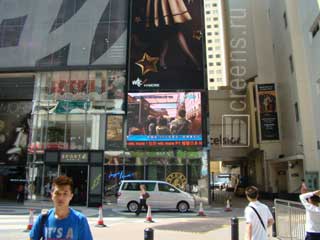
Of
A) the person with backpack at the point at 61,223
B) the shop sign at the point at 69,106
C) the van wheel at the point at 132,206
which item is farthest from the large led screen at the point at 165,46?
the person with backpack at the point at 61,223

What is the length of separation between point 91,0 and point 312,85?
1816 cm

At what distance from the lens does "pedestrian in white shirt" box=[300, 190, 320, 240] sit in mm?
6758

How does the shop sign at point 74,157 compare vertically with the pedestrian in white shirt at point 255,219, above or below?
above

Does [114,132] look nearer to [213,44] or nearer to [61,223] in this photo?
[61,223]

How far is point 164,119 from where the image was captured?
88.7ft

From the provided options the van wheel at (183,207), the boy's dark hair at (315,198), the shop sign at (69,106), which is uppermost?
the shop sign at (69,106)

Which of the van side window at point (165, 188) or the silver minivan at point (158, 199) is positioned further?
the van side window at point (165, 188)

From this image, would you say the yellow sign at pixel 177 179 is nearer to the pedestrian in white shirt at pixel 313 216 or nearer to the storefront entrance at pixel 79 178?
the storefront entrance at pixel 79 178

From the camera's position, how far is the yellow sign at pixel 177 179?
26.4m

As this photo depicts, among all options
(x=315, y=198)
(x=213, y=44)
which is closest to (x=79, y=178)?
(x=315, y=198)

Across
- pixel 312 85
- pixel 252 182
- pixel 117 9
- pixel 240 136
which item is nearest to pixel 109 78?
pixel 117 9

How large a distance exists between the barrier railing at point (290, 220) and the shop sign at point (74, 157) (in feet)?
56.3

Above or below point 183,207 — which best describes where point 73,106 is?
above

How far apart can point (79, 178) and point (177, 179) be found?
6795 millimetres
